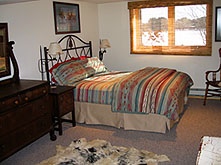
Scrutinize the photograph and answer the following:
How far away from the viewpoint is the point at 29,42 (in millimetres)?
4285

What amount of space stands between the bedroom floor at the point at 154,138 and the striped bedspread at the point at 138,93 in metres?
0.34

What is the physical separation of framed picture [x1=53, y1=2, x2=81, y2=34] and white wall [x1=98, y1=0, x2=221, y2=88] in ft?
3.22

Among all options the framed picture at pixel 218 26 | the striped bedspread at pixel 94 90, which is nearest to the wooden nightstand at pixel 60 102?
the striped bedspread at pixel 94 90

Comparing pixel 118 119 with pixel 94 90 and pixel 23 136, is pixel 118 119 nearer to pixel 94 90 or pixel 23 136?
pixel 94 90

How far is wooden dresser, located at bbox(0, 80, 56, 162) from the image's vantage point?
293 cm

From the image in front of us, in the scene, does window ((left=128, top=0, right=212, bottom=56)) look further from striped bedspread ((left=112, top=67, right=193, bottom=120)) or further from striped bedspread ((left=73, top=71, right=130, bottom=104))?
striped bedspread ((left=73, top=71, right=130, bottom=104))

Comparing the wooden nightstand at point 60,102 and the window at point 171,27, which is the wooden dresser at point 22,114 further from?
the window at point 171,27

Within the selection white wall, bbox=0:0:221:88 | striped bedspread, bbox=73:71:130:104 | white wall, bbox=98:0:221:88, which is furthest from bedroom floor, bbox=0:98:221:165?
white wall, bbox=98:0:221:88

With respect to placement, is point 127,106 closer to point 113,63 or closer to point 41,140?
point 41,140

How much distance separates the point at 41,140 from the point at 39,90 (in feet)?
2.65

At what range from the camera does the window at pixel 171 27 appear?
5.45m

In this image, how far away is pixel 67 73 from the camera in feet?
14.8

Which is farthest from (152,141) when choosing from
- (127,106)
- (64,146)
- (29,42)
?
(29,42)

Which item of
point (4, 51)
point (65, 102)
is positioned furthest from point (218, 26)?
point (4, 51)
